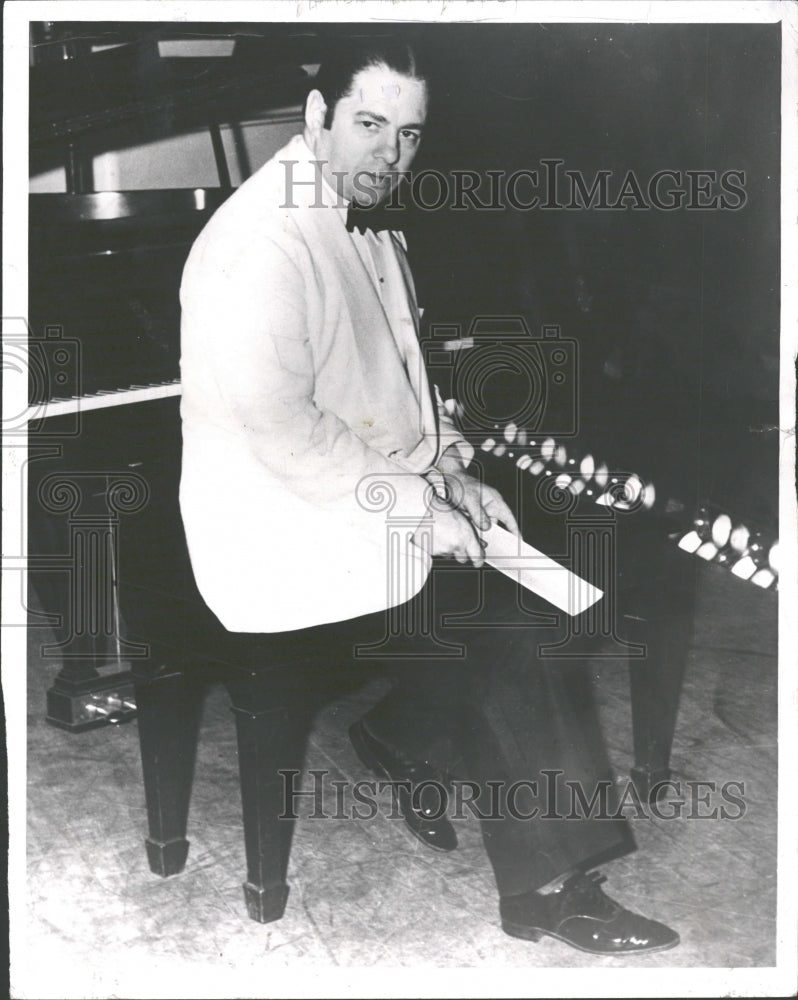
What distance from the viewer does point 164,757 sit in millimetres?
2477

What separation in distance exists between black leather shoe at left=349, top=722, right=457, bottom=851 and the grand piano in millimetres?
430

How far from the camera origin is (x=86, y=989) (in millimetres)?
2342

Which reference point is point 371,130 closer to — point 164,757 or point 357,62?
point 357,62

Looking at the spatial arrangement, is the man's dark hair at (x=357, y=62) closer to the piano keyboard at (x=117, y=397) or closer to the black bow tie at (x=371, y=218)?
the black bow tie at (x=371, y=218)

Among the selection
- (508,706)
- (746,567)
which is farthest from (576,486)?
(508,706)

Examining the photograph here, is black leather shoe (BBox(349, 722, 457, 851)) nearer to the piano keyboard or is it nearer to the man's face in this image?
the piano keyboard

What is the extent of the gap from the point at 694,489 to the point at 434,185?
2.52 ft

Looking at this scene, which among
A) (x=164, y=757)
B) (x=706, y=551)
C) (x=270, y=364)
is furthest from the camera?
(x=706, y=551)

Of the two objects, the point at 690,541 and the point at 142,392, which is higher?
the point at 142,392

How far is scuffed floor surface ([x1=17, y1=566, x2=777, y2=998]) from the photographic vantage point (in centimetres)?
234

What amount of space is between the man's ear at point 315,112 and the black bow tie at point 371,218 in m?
0.14

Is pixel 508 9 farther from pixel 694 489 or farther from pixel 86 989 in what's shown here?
pixel 86 989

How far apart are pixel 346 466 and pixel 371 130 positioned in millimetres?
582

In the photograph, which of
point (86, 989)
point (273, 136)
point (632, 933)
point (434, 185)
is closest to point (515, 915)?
point (632, 933)
